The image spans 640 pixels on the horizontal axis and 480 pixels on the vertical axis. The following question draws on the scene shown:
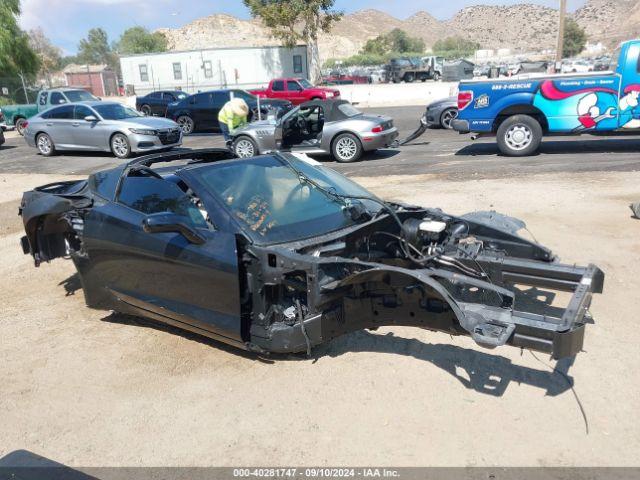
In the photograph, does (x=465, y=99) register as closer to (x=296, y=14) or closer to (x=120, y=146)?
(x=120, y=146)

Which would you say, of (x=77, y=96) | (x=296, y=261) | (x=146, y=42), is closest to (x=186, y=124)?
(x=77, y=96)

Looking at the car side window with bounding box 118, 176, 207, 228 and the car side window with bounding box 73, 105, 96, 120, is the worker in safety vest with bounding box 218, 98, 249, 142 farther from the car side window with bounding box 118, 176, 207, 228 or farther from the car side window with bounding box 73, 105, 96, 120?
the car side window with bounding box 118, 176, 207, 228

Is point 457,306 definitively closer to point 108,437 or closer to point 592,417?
point 592,417

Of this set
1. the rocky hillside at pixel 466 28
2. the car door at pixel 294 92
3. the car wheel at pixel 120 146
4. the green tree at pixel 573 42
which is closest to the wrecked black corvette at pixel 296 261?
the car wheel at pixel 120 146

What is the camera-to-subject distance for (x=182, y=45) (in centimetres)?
10812

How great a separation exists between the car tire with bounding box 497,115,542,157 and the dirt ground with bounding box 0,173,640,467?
7283 mm

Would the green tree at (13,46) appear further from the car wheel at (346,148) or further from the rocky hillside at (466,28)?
the rocky hillside at (466,28)

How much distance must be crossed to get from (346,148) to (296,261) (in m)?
9.64

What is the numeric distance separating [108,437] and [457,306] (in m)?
2.22

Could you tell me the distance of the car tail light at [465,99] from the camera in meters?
12.0

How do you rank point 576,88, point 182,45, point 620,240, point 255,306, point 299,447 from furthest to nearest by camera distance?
1. point 182,45
2. point 576,88
3. point 620,240
4. point 255,306
5. point 299,447

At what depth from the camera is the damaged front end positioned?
312cm

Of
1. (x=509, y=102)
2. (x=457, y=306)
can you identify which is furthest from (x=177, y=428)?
(x=509, y=102)

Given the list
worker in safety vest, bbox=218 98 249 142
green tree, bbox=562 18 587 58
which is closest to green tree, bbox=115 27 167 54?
green tree, bbox=562 18 587 58
